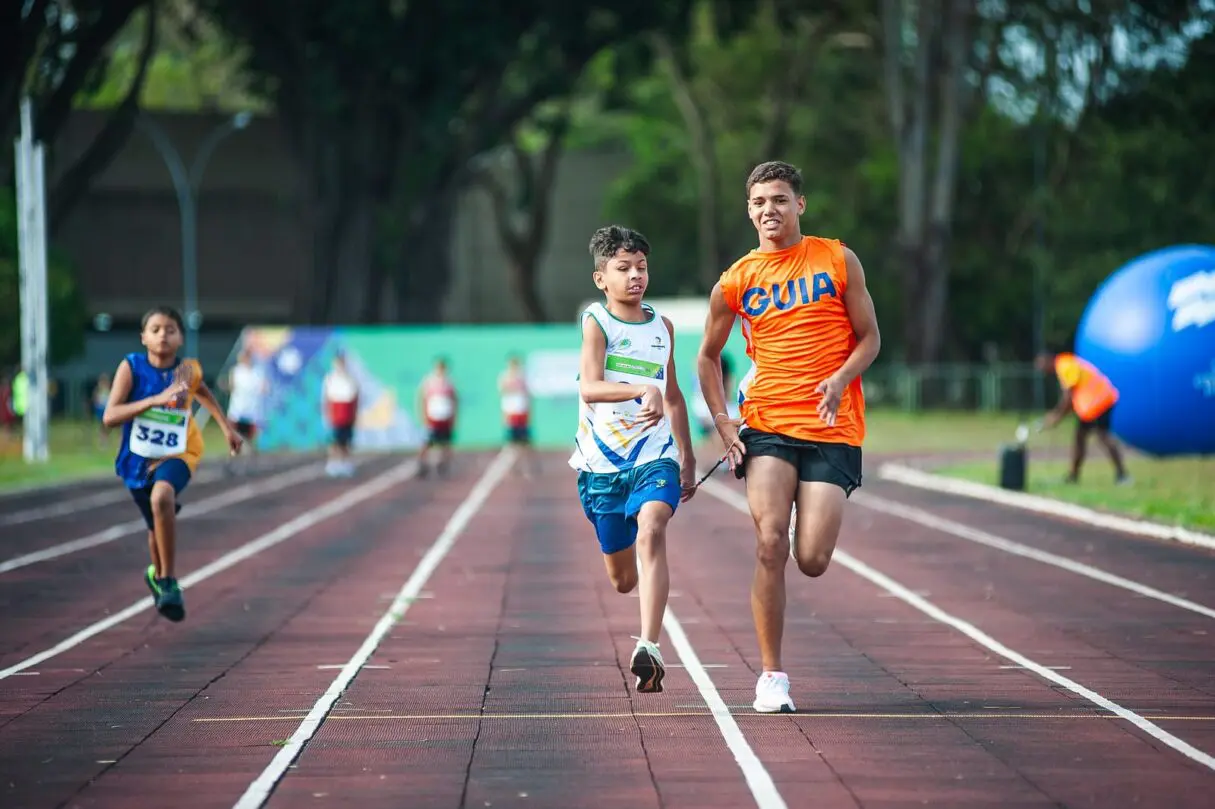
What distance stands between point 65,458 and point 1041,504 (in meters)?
21.8

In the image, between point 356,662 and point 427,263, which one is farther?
point 427,263

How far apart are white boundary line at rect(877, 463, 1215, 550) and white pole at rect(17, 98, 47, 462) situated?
47.6 ft

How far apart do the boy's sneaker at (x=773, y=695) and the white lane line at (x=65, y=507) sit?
51.3 ft

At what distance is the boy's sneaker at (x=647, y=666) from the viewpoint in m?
9.20

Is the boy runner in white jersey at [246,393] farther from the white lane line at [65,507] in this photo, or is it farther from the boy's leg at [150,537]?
the boy's leg at [150,537]

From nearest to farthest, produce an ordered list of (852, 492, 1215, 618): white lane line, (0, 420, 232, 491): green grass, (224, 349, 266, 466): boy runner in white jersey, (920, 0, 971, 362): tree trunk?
1. (852, 492, 1215, 618): white lane line
2. (0, 420, 232, 491): green grass
3. (224, 349, 266, 466): boy runner in white jersey
4. (920, 0, 971, 362): tree trunk

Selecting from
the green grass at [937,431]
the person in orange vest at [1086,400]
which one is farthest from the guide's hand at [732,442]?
the green grass at [937,431]

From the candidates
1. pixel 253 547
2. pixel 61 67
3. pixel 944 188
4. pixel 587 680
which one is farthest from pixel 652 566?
pixel 944 188

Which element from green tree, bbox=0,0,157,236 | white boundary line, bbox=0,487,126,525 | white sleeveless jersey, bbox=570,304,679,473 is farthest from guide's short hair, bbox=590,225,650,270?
green tree, bbox=0,0,157,236

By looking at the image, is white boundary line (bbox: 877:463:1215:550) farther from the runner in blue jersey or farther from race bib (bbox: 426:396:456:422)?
the runner in blue jersey

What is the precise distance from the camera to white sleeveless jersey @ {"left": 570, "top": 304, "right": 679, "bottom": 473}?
9.44 m

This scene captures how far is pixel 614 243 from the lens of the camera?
9391mm

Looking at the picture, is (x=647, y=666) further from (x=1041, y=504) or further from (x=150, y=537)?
(x=1041, y=504)

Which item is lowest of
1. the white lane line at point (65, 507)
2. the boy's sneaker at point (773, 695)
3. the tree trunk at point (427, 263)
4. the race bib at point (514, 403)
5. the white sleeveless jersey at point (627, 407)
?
the white lane line at point (65, 507)
